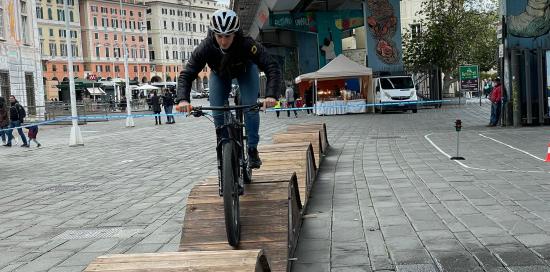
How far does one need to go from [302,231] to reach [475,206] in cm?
225

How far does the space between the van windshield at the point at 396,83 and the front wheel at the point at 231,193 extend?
94.9 ft

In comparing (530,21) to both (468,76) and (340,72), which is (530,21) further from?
(340,72)

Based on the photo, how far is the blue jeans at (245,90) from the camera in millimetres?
5816

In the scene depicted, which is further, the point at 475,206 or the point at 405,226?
the point at 475,206

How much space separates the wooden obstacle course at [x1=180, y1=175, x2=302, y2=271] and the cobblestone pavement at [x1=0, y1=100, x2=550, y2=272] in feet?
1.33

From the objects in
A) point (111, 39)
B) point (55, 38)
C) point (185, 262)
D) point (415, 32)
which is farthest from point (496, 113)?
point (111, 39)

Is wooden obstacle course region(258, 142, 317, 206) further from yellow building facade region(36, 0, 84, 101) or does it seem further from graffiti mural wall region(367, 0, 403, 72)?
yellow building facade region(36, 0, 84, 101)

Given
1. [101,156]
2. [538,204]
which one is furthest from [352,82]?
[538,204]

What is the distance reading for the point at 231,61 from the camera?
5.64 metres

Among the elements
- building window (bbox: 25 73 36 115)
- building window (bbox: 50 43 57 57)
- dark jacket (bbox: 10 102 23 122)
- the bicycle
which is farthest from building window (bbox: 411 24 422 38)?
building window (bbox: 50 43 57 57)

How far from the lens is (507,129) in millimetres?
18766

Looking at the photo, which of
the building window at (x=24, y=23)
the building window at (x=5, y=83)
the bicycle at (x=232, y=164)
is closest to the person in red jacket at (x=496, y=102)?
the bicycle at (x=232, y=164)

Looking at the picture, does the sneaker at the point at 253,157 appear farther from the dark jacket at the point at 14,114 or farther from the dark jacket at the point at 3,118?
the dark jacket at the point at 14,114

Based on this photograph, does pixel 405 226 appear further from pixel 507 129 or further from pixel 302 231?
pixel 507 129
